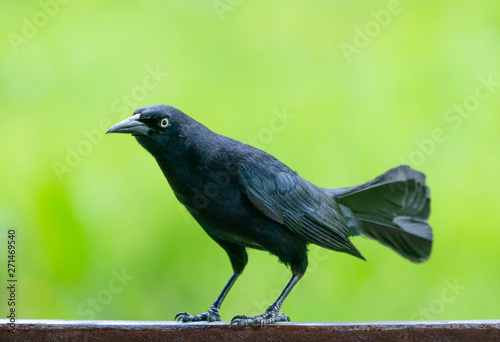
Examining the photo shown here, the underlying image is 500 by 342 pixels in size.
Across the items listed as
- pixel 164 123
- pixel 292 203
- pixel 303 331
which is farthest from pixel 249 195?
pixel 303 331

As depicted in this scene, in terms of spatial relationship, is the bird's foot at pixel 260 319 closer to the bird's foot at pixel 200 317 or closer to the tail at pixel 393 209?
the bird's foot at pixel 200 317

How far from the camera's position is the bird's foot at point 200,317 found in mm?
2592

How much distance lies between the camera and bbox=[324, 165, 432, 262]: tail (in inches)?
117

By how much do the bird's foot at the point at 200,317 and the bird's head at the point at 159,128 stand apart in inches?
26.5

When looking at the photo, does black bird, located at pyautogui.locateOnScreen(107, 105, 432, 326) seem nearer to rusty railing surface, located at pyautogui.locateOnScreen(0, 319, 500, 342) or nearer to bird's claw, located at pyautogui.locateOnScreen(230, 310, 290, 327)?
bird's claw, located at pyautogui.locateOnScreen(230, 310, 290, 327)

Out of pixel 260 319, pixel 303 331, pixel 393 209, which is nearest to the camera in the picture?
pixel 303 331

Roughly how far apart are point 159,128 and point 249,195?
43 centimetres

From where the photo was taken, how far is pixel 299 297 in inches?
149

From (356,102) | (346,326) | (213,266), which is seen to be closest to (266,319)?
(346,326)

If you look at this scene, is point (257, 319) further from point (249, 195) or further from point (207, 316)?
point (249, 195)

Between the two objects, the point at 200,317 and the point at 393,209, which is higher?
the point at 393,209

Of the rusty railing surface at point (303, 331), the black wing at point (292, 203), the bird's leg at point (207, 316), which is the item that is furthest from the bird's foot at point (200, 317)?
the black wing at point (292, 203)

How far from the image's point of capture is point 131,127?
233 cm

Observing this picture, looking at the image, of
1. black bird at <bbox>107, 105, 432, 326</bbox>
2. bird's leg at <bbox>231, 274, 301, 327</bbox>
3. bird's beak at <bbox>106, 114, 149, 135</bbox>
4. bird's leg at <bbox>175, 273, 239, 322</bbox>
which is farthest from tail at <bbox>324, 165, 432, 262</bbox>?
bird's beak at <bbox>106, 114, 149, 135</bbox>
